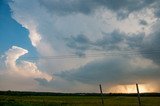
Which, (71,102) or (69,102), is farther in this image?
(71,102)

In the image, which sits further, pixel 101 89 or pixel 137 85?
pixel 101 89

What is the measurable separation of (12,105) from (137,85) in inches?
630

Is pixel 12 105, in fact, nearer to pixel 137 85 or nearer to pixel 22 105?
pixel 22 105

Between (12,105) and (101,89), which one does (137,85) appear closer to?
(101,89)

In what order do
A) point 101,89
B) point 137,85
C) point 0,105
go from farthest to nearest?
1. point 0,105
2. point 101,89
3. point 137,85

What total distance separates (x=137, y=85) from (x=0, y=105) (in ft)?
54.5

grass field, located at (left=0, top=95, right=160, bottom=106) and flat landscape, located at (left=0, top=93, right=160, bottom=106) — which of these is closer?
grass field, located at (left=0, top=95, right=160, bottom=106)

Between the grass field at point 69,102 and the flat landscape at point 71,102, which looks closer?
the grass field at point 69,102

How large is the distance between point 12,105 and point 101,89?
11.9m

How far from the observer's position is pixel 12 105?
1320 inches

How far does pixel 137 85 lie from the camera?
74.6ft

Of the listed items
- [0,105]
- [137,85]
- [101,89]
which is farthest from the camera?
[0,105]

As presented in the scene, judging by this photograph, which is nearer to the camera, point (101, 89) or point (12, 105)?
point (101, 89)

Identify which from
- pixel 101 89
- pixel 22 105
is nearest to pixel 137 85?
pixel 101 89
